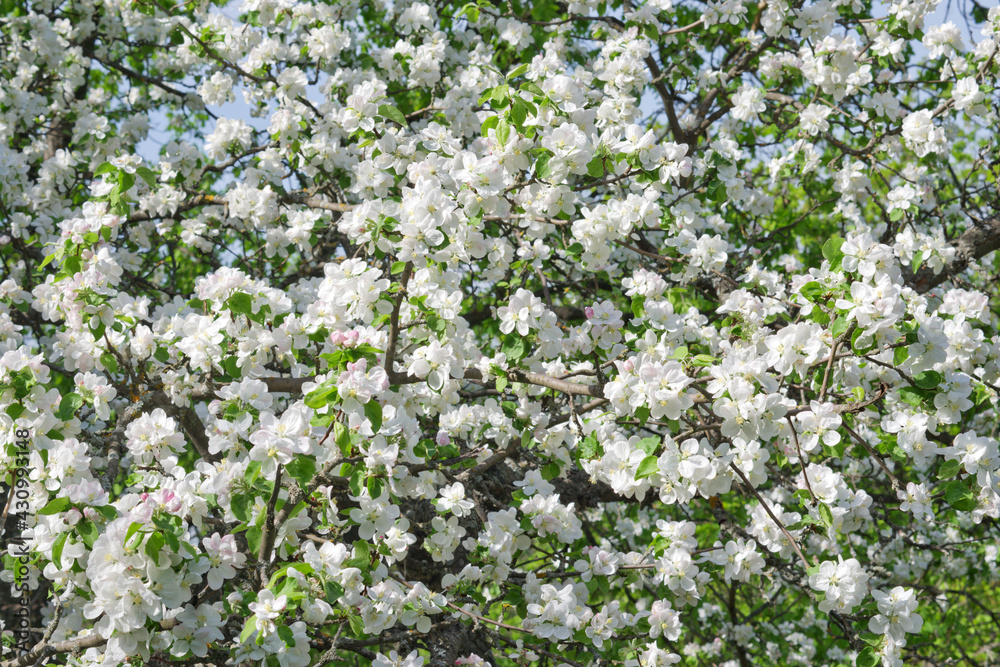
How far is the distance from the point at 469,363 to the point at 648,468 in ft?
4.20

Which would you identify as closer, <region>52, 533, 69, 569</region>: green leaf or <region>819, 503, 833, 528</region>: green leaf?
<region>52, 533, 69, 569</region>: green leaf

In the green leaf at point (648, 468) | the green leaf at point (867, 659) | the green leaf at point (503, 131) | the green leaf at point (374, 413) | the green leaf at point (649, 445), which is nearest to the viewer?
the green leaf at point (374, 413)

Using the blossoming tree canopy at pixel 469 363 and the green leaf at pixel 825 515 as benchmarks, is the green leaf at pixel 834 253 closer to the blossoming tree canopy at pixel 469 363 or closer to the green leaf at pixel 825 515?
the blossoming tree canopy at pixel 469 363

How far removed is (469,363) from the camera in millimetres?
3154

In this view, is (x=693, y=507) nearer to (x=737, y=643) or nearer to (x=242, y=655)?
(x=737, y=643)

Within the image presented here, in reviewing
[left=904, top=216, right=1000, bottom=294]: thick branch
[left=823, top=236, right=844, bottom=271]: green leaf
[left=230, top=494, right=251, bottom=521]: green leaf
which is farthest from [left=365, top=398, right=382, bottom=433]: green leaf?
[left=904, top=216, right=1000, bottom=294]: thick branch

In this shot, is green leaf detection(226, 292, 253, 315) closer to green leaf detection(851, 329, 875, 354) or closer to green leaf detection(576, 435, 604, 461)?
green leaf detection(576, 435, 604, 461)

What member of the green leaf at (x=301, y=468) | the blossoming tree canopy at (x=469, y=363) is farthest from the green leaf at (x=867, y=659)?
the green leaf at (x=301, y=468)

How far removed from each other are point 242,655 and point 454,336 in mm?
1071

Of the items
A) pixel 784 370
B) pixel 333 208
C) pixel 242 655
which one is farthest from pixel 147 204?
pixel 784 370

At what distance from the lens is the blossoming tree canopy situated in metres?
2.04

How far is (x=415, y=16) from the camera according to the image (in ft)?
14.0

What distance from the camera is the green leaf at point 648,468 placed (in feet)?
6.57

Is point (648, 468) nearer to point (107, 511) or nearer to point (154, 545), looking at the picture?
point (154, 545)
